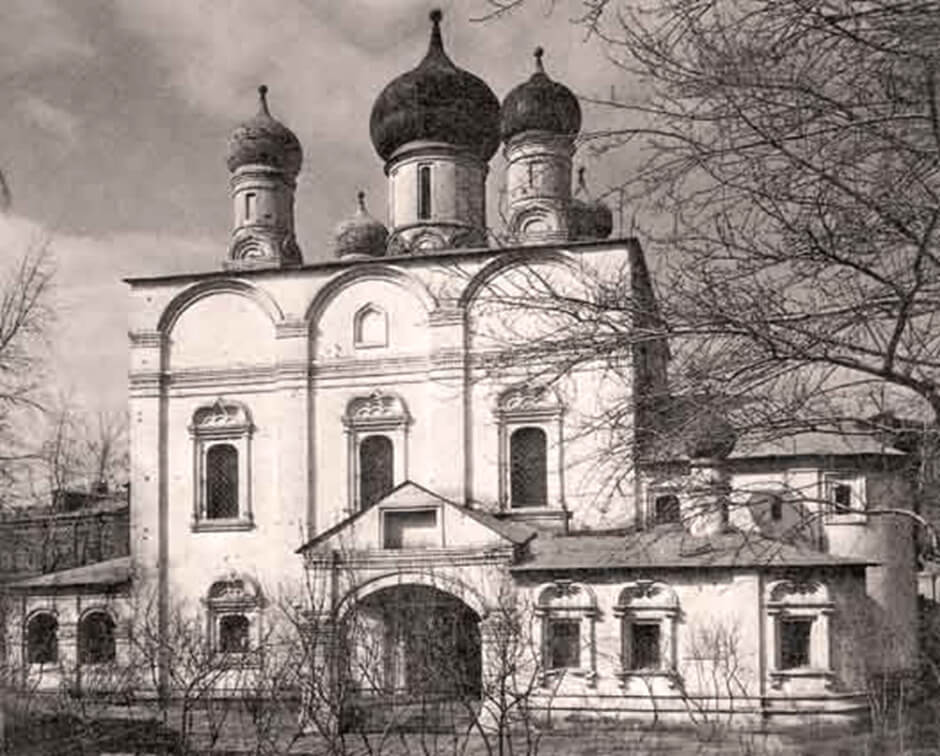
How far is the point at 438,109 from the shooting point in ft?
81.6

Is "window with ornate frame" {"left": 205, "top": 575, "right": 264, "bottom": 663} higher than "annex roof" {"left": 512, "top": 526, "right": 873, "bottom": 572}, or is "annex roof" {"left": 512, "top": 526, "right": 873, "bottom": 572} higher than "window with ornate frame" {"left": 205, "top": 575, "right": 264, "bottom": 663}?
"annex roof" {"left": 512, "top": 526, "right": 873, "bottom": 572}

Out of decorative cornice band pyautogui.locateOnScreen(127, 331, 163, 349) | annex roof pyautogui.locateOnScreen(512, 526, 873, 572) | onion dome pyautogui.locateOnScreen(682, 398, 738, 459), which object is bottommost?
annex roof pyautogui.locateOnScreen(512, 526, 873, 572)

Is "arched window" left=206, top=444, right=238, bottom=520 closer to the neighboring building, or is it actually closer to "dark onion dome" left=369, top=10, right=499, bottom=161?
the neighboring building

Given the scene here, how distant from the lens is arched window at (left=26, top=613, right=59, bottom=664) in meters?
23.0

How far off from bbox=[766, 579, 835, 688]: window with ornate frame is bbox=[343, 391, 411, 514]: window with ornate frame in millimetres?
6876

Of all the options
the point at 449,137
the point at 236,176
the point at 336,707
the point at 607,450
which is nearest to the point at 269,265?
the point at 236,176

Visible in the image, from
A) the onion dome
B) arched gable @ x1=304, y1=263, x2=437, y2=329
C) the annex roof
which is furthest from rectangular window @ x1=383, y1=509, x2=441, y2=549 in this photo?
the onion dome

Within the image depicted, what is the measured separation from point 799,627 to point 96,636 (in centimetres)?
1267

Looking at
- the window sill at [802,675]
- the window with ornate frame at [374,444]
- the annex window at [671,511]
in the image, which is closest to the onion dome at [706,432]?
the annex window at [671,511]

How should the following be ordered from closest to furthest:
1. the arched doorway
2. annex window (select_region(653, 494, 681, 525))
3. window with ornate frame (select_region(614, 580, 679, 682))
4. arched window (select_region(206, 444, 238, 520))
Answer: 1. annex window (select_region(653, 494, 681, 525))
2. the arched doorway
3. window with ornate frame (select_region(614, 580, 679, 682))
4. arched window (select_region(206, 444, 238, 520))

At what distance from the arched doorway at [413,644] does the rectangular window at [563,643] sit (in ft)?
4.03

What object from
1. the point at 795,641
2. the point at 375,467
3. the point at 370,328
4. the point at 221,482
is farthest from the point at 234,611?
the point at 795,641

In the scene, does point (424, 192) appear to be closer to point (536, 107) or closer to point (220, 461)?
point (536, 107)

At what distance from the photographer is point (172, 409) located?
77.2 feet
